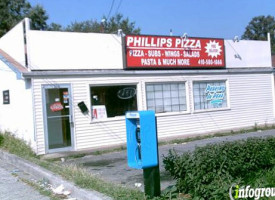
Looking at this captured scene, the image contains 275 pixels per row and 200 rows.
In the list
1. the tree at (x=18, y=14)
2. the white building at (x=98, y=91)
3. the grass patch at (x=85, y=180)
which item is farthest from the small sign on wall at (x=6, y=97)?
the tree at (x=18, y=14)

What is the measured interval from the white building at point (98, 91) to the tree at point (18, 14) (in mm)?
21581

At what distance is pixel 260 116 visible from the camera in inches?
634

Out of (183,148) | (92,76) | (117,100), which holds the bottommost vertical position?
(183,148)

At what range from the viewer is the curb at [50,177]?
5773mm

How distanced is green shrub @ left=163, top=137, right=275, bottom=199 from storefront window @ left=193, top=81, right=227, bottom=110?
26.8ft

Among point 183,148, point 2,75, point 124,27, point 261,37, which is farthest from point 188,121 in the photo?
point 261,37

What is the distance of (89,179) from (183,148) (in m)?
5.12

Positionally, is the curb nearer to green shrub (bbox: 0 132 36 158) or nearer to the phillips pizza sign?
green shrub (bbox: 0 132 36 158)

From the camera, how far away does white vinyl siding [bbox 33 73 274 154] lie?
11568 mm

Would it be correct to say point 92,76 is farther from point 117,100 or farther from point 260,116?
point 260,116

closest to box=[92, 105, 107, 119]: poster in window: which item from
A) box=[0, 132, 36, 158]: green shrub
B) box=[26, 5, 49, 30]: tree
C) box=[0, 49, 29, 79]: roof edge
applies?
box=[0, 132, 36, 158]: green shrub

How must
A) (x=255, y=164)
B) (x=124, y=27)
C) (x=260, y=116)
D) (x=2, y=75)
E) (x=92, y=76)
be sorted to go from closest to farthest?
1. (x=255, y=164)
2. (x=92, y=76)
3. (x=2, y=75)
4. (x=260, y=116)
5. (x=124, y=27)

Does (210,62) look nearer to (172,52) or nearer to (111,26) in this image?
(172,52)

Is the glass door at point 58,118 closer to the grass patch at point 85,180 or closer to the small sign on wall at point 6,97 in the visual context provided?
the grass patch at point 85,180
